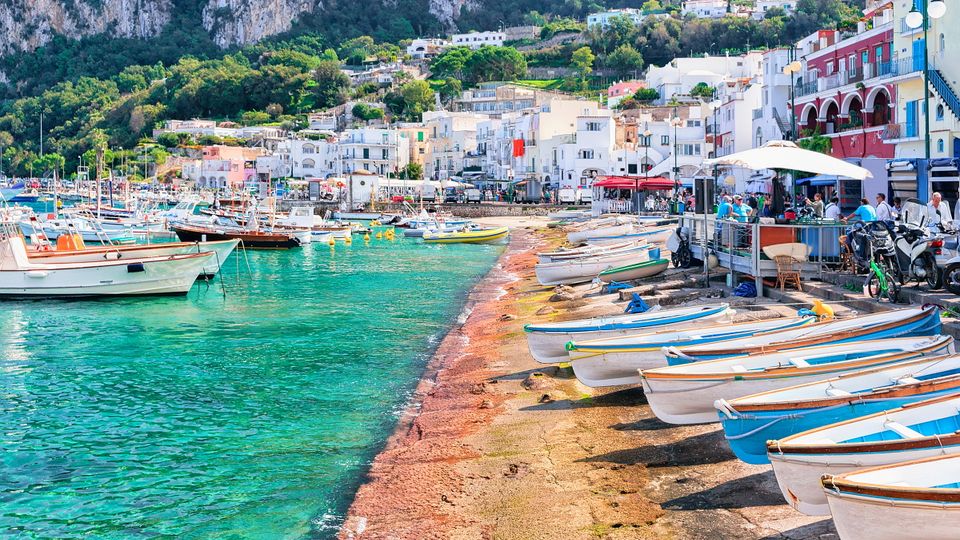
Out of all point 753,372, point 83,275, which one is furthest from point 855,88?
point 753,372

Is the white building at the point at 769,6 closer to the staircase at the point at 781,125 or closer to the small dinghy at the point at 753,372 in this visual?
the staircase at the point at 781,125

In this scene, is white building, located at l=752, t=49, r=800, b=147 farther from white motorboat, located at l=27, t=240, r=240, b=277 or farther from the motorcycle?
the motorcycle

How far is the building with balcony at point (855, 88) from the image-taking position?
40.2 m

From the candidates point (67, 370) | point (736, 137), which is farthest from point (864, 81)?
point (67, 370)

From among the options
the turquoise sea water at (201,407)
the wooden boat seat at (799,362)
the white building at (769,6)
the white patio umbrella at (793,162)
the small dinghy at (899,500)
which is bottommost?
the turquoise sea water at (201,407)

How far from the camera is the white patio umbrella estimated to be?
71.0 feet

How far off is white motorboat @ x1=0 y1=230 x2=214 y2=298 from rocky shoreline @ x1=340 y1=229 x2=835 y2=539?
72.9 ft

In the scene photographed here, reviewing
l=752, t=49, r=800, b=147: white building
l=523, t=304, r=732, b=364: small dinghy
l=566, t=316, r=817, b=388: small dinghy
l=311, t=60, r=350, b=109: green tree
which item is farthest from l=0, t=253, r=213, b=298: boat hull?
l=311, t=60, r=350, b=109: green tree

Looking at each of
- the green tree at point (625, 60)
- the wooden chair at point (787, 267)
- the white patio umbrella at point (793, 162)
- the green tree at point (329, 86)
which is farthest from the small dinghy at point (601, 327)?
the green tree at point (329, 86)

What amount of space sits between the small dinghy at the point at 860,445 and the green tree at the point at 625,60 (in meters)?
164

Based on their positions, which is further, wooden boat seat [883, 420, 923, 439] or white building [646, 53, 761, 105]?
white building [646, 53, 761, 105]

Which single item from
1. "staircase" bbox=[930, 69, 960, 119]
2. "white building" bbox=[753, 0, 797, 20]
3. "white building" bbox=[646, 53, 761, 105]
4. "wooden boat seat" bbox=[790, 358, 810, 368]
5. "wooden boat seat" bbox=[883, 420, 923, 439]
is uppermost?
Answer: "white building" bbox=[753, 0, 797, 20]

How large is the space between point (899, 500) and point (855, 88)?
128ft

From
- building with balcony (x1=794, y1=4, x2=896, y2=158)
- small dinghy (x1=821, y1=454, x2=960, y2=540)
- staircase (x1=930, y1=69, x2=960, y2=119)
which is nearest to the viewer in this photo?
small dinghy (x1=821, y1=454, x2=960, y2=540)
